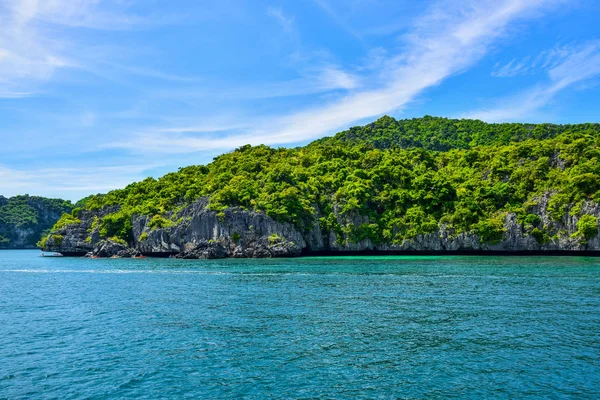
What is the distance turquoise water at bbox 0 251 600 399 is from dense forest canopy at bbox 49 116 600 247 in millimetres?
51096

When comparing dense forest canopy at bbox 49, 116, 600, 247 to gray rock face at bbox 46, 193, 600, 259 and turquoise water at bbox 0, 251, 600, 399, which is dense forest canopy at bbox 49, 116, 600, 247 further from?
turquoise water at bbox 0, 251, 600, 399

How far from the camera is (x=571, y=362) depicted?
18219mm

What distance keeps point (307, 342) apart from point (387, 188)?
84074mm

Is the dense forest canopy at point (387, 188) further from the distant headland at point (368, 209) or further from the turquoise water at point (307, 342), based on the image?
the turquoise water at point (307, 342)

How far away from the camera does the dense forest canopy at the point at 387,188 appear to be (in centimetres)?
8762

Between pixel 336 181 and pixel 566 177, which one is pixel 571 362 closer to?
pixel 566 177

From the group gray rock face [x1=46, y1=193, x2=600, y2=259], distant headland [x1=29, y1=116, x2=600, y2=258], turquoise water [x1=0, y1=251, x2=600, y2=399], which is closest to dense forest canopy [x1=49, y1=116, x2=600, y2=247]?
distant headland [x1=29, y1=116, x2=600, y2=258]

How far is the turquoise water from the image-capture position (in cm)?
1611

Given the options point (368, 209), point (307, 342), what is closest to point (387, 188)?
point (368, 209)

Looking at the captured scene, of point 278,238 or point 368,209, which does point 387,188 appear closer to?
point 368,209

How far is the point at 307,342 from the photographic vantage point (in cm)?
2169

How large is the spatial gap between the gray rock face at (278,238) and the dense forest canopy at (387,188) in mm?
1520

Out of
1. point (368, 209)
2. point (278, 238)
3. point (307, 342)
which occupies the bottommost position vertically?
point (307, 342)

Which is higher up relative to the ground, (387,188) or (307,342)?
(387,188)
